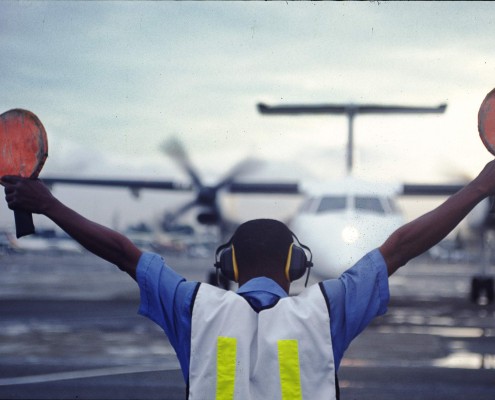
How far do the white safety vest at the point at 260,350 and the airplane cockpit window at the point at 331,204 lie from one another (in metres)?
15.1

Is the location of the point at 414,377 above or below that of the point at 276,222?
below

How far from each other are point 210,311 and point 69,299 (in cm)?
2038

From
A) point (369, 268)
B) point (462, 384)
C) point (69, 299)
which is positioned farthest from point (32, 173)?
point (69, 299)

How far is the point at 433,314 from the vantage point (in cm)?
1777

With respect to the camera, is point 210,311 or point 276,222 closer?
point 210,311

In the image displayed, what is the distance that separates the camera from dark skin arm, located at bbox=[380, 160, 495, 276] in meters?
2.78

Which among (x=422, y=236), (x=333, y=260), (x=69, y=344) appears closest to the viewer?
(x=422, y=236)

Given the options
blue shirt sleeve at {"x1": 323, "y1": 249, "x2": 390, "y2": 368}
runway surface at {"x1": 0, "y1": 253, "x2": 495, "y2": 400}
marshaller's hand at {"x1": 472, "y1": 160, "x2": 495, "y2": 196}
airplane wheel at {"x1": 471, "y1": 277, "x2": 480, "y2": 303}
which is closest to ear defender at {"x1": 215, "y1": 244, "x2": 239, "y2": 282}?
blue shirt sleeve at {"x1": 323, "y1": 249, "x2": 390, "y2": 368}

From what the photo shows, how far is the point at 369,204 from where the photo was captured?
707 inches

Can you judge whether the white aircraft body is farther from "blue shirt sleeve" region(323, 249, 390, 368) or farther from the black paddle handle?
the black paddle handle

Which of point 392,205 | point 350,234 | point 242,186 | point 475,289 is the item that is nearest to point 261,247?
point 350,234

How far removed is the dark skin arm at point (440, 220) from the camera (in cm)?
278

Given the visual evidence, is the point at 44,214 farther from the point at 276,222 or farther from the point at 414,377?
the point at 414,377

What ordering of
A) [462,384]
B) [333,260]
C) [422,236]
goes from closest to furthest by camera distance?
[422,236] → [462,384] → [333,260]
